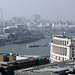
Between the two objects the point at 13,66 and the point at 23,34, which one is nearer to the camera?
the point at 13,66

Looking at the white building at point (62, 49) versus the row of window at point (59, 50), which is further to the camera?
the row of window at point (59, 50)

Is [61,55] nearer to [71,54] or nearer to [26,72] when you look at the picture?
[71,54]

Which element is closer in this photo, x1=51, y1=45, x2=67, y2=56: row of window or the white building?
the white building

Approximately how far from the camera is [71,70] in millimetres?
7805

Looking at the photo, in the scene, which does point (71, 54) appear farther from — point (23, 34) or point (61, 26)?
point (61, 26)

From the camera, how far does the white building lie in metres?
13.0

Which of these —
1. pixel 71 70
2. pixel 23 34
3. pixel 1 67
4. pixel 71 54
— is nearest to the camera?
pixel 71 70

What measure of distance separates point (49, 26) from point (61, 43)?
48485 millimetres

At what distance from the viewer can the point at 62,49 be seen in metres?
13.4

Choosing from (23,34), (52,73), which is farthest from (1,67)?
(23,34)

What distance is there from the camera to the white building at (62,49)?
1299cm

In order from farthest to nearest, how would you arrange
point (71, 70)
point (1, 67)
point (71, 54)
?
1. point (71, 54)
2. point (1, 67)
3. point (71, 70)

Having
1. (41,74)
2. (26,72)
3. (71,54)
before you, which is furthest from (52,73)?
(71,54)

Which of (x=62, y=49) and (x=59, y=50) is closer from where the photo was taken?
(x=62, y=49)
